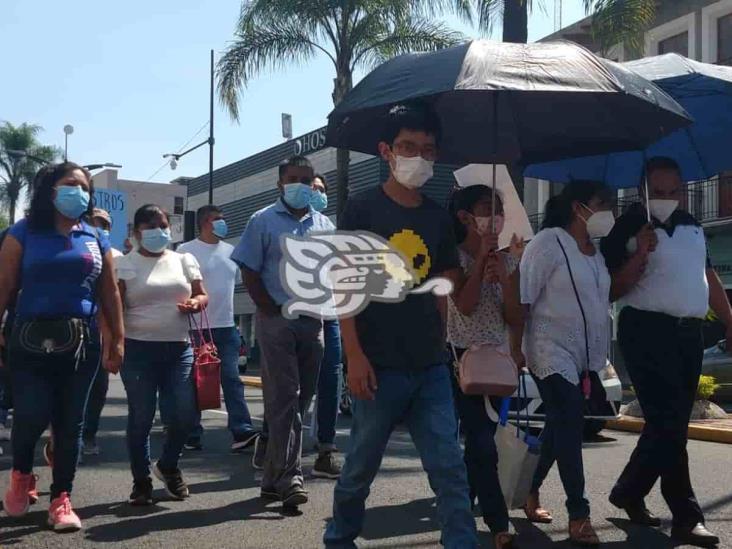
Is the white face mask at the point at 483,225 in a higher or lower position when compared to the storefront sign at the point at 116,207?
lower

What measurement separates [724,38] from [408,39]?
7779 mm

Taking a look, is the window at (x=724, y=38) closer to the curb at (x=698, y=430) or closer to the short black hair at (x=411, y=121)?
the curb at (x=698, y=430)

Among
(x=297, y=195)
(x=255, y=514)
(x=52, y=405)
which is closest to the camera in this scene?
(x=52, y=405)

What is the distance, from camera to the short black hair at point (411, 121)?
157 inches

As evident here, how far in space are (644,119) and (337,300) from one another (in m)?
2.18

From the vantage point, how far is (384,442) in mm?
3861

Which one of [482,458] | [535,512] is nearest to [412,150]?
[482,458]

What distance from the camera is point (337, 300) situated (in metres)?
3.88

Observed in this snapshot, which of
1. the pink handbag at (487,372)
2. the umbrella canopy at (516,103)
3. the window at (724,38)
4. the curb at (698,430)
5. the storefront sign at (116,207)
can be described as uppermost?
the window at (724,38)

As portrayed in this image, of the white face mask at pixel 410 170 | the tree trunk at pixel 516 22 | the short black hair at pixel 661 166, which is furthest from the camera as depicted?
the tree trunk at pixel 516 22

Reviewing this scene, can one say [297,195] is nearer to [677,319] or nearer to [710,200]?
[677,319]

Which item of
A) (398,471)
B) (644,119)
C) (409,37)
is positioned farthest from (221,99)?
(644,119)

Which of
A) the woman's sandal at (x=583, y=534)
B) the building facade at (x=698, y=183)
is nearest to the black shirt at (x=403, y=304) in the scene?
the woman's sandal at (x=583, y=534)

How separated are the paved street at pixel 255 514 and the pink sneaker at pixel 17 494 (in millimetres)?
74
